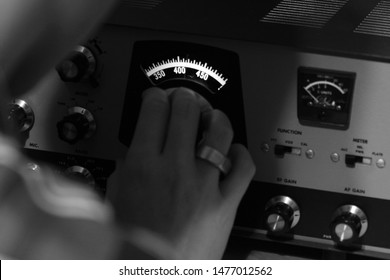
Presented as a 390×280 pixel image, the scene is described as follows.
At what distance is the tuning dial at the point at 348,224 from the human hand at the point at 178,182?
16cm

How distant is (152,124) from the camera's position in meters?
0.87

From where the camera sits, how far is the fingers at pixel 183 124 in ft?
2.77

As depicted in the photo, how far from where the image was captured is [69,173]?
1.11 m

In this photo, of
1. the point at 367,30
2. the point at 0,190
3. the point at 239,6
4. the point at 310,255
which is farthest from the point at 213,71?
the point at 0,190

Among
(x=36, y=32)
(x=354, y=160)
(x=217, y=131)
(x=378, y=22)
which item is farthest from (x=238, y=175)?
(x=36, y=32)

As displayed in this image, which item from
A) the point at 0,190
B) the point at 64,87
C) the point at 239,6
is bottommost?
the point at 0,190

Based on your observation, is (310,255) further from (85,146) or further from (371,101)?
(85,146)

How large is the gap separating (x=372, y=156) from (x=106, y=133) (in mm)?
389

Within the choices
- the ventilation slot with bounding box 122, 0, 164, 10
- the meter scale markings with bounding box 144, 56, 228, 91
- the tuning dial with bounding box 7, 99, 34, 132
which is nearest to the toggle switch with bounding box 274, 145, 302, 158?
the meter scale markings with bounding box 144, 56, 228, 91

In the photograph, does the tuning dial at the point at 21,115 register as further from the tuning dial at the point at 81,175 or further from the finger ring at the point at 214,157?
the finger ring at the point at 214,157

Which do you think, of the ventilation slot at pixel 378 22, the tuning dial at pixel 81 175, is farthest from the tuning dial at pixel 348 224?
the tuning dial at pixel 81 175

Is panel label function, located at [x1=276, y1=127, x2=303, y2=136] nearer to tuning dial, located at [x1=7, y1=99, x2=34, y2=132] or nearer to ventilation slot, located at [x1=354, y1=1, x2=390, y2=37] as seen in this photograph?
ventilation slot, located at [x1=354, y1=1, x2=390, y2=37]

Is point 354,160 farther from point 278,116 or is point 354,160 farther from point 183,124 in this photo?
point 183,124

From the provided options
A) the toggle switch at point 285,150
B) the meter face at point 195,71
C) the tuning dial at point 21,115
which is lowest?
the tuning dial at point 21,115
